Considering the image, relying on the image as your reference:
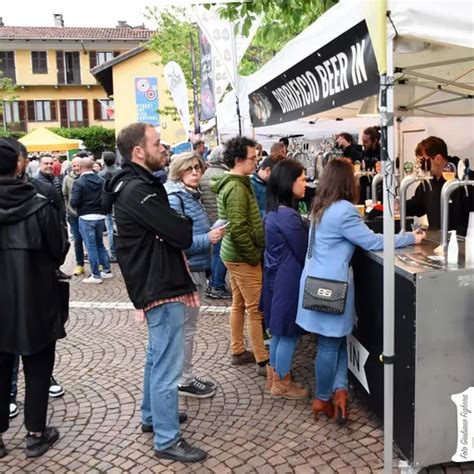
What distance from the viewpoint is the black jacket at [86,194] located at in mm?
7730

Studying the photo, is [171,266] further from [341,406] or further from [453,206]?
[453,206]

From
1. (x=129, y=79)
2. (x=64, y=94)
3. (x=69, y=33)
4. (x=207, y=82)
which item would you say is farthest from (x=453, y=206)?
(x=69, y=33)

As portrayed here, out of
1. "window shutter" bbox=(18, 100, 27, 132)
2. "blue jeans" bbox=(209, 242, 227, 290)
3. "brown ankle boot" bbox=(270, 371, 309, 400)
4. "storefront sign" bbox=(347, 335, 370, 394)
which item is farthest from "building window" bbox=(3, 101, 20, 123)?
"storefront sign" bbox=(347, 335, 370, 394)

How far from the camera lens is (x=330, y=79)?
117 inches

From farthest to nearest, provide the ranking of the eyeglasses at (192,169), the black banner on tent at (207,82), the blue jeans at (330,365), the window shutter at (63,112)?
the window shutter at (63,112), the black banner on tent at (207,82), the eyeglasses at (192,169), the blue jeans at (330,365)

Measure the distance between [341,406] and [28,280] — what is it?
208cm

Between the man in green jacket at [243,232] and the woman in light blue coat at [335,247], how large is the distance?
29.7 inches

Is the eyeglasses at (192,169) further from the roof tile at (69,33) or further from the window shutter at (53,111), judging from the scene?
the window shutter at (53,111)

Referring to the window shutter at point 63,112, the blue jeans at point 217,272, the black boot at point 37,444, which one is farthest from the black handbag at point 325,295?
the window shutter at point 63,112

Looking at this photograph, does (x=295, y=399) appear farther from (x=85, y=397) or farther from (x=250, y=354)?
(x=85, y=397)

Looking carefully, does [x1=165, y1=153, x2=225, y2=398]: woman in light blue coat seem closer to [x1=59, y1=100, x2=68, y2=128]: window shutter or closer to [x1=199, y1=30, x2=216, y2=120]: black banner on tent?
[x1=199, y1=30, x2=216, y2=120]: black banner on tent

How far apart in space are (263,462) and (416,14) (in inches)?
97.3

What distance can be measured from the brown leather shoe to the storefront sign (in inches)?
40.1

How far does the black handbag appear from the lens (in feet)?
10.6
